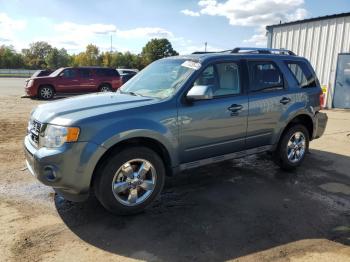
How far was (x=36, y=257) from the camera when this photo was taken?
10.3 ft

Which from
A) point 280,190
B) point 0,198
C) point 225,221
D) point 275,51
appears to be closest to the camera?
point 225,221

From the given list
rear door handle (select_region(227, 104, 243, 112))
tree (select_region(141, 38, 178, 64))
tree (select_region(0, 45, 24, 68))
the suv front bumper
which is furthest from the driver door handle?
tree (select_region(141, 38, 178, 64))

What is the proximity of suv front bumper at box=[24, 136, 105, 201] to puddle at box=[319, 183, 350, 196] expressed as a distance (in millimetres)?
3366

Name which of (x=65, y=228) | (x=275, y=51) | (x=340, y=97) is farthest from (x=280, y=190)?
(x=340, y=97)

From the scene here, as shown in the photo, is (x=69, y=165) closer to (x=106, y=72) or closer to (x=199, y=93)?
(x=199, y=93)

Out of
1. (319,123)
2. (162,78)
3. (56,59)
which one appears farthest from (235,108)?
(56,59)

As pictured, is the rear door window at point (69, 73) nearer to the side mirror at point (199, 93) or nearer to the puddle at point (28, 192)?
the puddle at point (28, 192)

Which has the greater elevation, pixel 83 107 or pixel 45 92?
pixel 83 107

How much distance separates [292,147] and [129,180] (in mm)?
3081

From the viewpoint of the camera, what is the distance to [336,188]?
507 centimetres

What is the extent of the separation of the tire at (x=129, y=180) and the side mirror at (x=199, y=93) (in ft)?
2.73

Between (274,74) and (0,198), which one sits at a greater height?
(274,74)

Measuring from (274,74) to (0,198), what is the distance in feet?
14.1

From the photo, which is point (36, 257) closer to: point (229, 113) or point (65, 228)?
point (65, 228)
